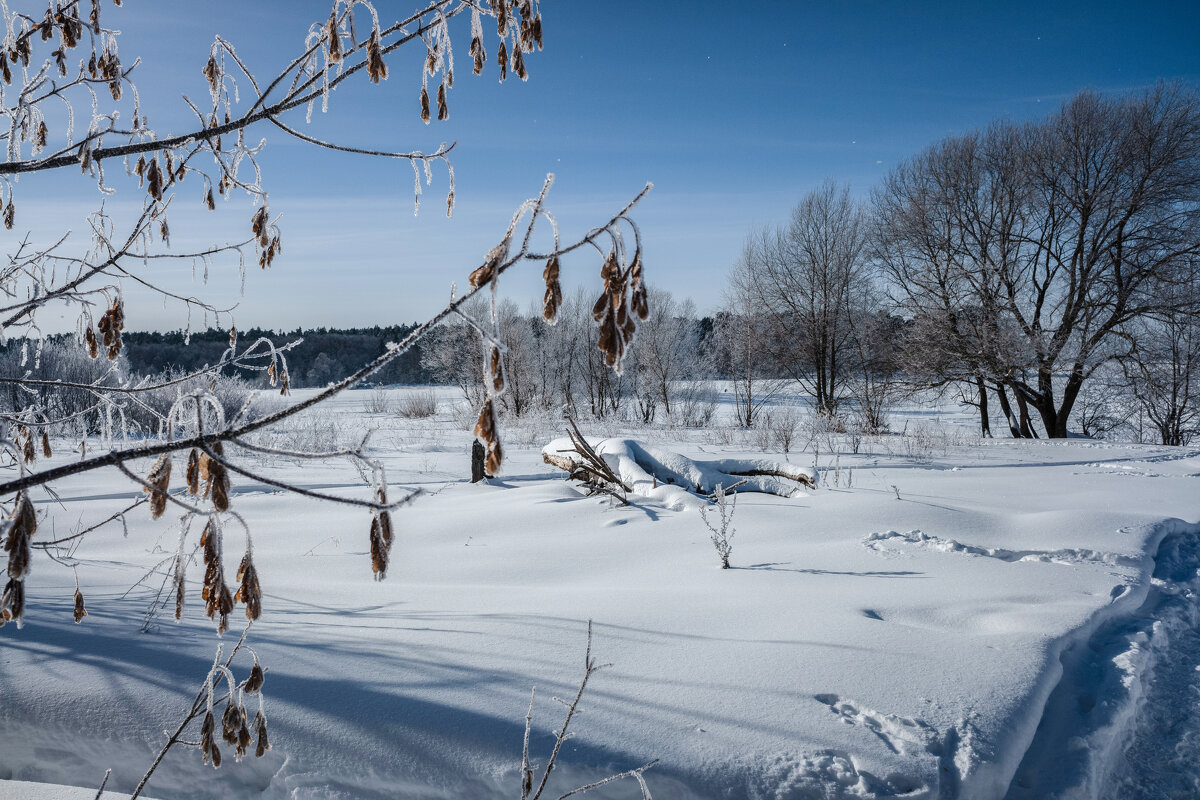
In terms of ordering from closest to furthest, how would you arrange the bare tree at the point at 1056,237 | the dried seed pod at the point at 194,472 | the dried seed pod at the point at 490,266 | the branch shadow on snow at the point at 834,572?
1. the dried seed pod at the point at 490,266
2. the dried seed pod at the point at 194,472
3. the branch shadow on snow at the point at 834,572
4. the bare tree at the point at 1056,237

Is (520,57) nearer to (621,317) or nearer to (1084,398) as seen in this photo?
(621,317)

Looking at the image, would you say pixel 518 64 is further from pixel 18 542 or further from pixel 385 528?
pixel 18 542

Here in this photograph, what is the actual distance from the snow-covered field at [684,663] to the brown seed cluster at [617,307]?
145 cm

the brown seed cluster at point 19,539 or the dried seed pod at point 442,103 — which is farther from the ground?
the dried seed pod at point 442,103

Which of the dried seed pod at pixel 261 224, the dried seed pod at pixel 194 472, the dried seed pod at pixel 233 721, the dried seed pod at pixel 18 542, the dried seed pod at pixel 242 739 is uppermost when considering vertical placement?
the dried seed pod at pixel 261 224

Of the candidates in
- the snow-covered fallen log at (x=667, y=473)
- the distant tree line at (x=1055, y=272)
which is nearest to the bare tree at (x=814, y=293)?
the distant tree line at (x=1055, y=272)

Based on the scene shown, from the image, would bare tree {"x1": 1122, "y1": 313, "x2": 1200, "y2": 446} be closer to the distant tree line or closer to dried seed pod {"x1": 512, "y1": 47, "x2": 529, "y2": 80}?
the distant tree line

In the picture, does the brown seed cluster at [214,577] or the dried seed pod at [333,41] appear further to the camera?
the dried seed pod at [333,41]

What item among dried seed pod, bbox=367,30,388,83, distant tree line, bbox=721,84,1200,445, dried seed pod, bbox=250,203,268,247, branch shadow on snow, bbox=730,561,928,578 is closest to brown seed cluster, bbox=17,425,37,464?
dried seed pod, bbox=250,203,268,247

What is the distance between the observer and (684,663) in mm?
2434

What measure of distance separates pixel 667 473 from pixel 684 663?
423 cm

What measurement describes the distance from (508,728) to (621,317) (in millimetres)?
1549

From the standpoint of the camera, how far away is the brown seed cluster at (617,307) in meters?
1.00

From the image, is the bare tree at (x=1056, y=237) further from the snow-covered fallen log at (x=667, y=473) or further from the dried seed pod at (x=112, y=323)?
the dried seed pod at (x=112, y=323)
